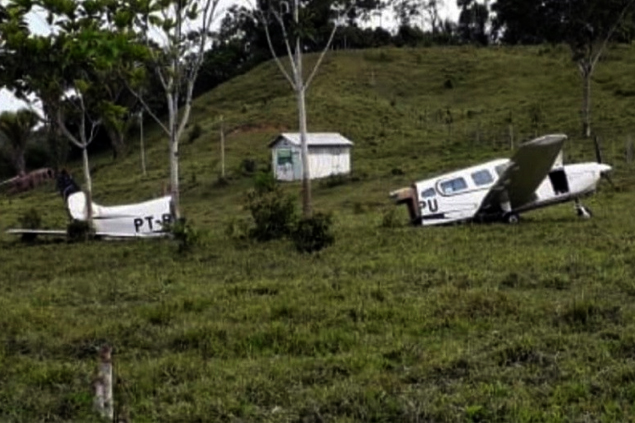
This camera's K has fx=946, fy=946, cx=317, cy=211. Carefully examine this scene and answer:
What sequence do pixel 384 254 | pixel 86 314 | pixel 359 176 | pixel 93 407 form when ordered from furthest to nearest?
pixel 359 176 → pixel 384 254 → pixel 86 314 → pixel 93 407

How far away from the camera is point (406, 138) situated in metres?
56.0

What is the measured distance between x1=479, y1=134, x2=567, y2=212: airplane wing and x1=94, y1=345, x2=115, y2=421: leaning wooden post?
1611 cm

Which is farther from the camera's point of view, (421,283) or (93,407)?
(421,283)

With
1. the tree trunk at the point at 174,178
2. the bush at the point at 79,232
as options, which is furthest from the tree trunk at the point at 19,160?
the tree trunk at the point at 174,178

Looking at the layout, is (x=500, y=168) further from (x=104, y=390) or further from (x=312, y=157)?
(x=312, y=157)

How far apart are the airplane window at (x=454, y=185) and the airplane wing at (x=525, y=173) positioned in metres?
0.67

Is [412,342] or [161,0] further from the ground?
[161,0]

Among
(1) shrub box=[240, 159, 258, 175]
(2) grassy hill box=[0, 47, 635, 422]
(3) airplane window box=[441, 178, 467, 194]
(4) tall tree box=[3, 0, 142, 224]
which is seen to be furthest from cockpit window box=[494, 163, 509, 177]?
(1) shrub box=[240, 159, 258, 175]

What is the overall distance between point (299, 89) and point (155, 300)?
1455cm

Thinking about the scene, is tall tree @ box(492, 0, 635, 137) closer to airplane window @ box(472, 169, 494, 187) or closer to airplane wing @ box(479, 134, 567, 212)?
airplane window @ box(472, 169, 494, 187)

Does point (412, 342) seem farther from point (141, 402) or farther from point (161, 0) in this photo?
point (161, 0)

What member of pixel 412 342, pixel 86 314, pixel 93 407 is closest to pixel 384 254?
pixel 86 314

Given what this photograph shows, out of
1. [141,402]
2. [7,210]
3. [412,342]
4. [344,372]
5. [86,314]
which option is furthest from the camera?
[7,210]

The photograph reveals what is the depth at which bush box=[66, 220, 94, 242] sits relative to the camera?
90.9 ft
